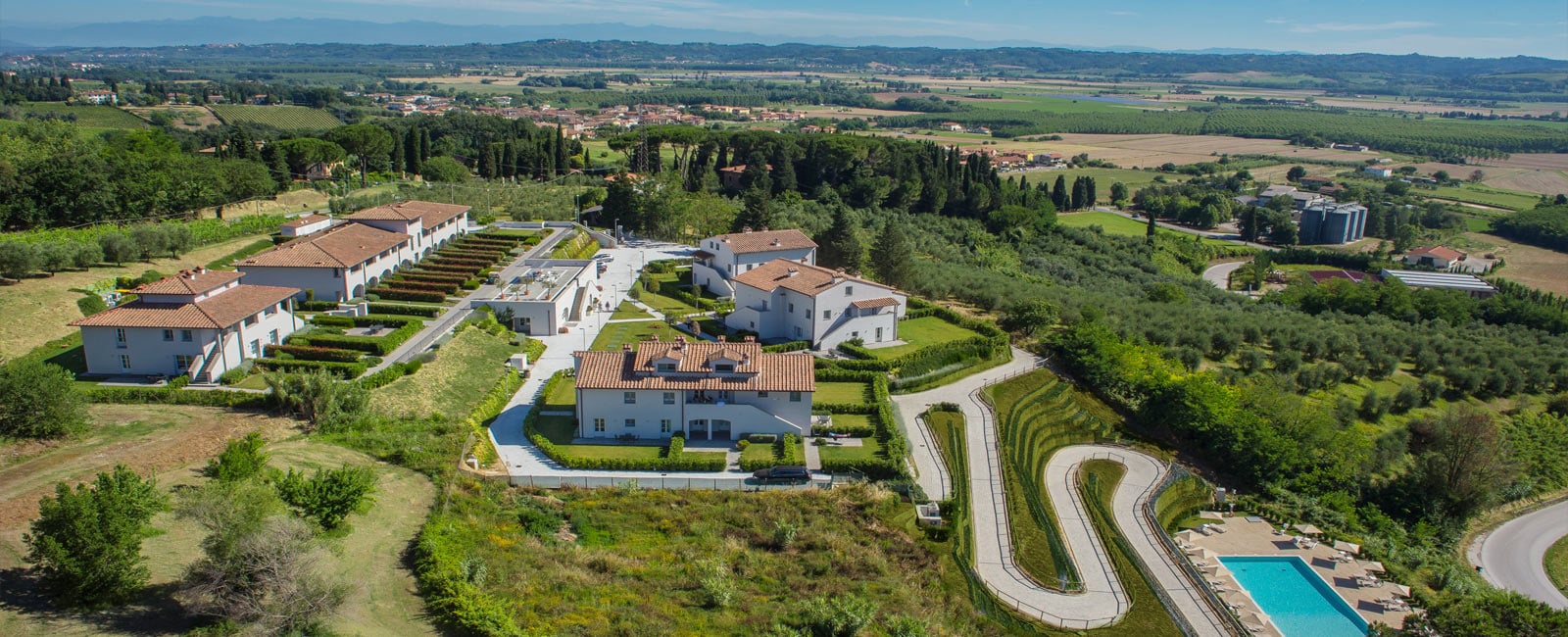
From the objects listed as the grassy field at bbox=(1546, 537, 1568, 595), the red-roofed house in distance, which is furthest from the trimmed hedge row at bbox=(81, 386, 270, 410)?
the red-roofed house in distance

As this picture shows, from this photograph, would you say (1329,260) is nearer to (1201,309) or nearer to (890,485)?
(1201,309)

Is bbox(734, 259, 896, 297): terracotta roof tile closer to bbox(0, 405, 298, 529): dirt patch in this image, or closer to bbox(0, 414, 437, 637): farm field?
bbox(0, 414, 437, 637): farm field

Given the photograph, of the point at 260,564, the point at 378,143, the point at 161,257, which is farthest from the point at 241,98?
the point at 260,564

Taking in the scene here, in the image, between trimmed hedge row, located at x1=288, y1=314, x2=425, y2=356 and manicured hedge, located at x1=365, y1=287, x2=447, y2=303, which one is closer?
trimmed hedge row, located at x1=288, y1=314, x2=425, y2=356

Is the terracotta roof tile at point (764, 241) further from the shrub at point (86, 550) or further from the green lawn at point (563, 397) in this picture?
the shrub at point (86, 550)

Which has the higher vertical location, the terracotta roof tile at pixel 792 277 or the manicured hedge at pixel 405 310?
the terracotta roof tile at pixel 792 277

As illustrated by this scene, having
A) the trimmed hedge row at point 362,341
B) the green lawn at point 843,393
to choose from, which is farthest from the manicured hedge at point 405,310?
the green lawn at point 843,393

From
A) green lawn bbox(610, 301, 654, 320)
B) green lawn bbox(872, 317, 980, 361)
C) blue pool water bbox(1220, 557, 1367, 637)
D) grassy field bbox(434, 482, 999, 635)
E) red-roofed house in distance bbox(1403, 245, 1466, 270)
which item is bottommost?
blue pool water bbox(1220, 557, 1367, 637)
